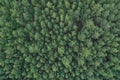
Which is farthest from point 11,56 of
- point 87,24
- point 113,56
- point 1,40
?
point 113,56

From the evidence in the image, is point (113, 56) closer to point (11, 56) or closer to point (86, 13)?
point (86, 13)

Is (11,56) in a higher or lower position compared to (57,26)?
lower

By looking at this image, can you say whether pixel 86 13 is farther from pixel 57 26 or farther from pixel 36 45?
pixel 36 45

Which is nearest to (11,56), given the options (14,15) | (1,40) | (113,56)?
(1,40)

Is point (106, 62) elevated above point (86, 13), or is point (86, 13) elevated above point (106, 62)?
point (86, 13)

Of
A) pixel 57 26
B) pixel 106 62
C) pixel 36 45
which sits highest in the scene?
pixel 57 26
